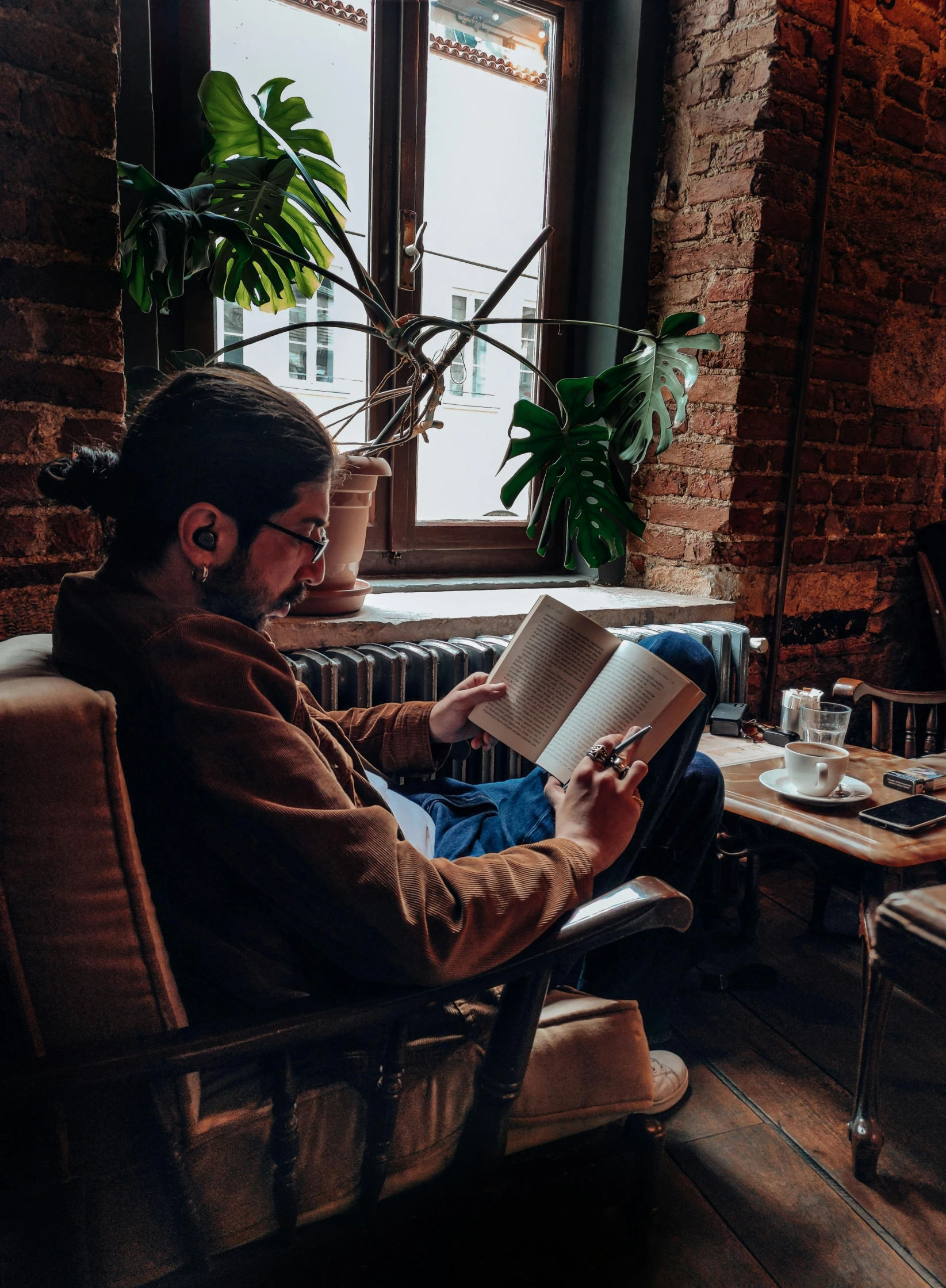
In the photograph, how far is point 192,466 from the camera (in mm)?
906

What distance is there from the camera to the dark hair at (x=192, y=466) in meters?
0.91

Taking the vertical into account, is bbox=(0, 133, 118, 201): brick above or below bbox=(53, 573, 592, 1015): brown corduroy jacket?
above

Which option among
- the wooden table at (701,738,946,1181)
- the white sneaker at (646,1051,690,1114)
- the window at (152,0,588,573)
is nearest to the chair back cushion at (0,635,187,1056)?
the white sneaker at (646,1051,690,1114)

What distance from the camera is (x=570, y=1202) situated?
101 cm

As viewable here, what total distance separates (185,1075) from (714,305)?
2.30m

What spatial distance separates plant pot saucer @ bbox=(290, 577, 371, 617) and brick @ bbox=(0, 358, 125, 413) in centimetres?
58

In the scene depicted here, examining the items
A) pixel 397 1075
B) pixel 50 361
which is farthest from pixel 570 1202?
pixel 50 361

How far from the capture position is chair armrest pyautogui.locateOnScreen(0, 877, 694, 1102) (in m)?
0.67

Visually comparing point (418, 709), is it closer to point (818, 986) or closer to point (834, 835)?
point (834, 835)

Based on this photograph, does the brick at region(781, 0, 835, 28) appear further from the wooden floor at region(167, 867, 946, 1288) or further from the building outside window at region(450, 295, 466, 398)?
the wooden floor at region(167, 867, 946, 1288)

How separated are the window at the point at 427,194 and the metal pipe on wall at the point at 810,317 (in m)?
0.69

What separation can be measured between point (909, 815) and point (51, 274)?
1658mm

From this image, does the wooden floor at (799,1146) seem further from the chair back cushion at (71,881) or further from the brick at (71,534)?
the brick at (71,534)

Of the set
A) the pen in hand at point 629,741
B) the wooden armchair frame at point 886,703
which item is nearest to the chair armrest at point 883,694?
the wooden armchair frame at point 886,703
